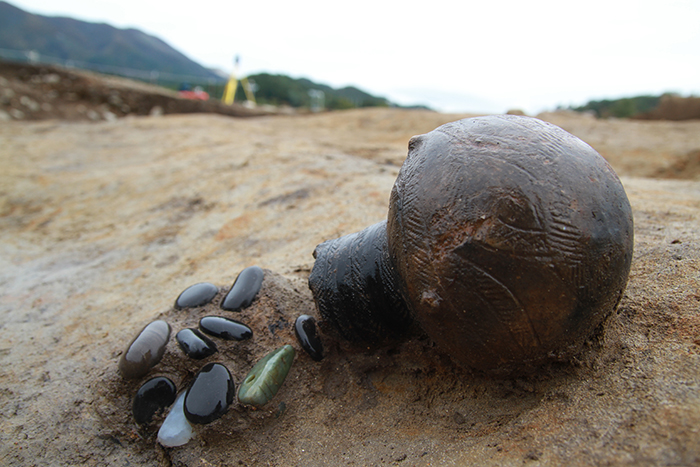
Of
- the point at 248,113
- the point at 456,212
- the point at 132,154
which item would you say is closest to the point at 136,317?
the point at 456,212

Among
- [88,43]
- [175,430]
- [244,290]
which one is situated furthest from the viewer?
[88,43]

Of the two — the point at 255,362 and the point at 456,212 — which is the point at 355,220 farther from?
the point at 456,212

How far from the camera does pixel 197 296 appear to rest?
2.62 metres

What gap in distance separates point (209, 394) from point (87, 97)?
15452mm

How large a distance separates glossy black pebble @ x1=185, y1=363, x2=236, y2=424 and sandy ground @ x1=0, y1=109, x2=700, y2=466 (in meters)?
0.07

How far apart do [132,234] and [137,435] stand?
288cm

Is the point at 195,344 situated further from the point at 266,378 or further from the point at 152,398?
the point at 266,378

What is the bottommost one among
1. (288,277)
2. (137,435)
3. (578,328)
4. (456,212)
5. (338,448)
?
(137,435)

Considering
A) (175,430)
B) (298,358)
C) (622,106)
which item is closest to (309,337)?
(298,358)

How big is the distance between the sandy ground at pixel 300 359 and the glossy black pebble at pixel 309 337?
58 mm

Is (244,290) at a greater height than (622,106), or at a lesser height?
lesser

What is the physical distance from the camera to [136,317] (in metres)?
2.79

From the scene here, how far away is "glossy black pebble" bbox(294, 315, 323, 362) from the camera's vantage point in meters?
2.33

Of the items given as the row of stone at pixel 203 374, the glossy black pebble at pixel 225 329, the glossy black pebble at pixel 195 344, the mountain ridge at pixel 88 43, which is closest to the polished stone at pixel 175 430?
the row of stone at pixel 203 374
